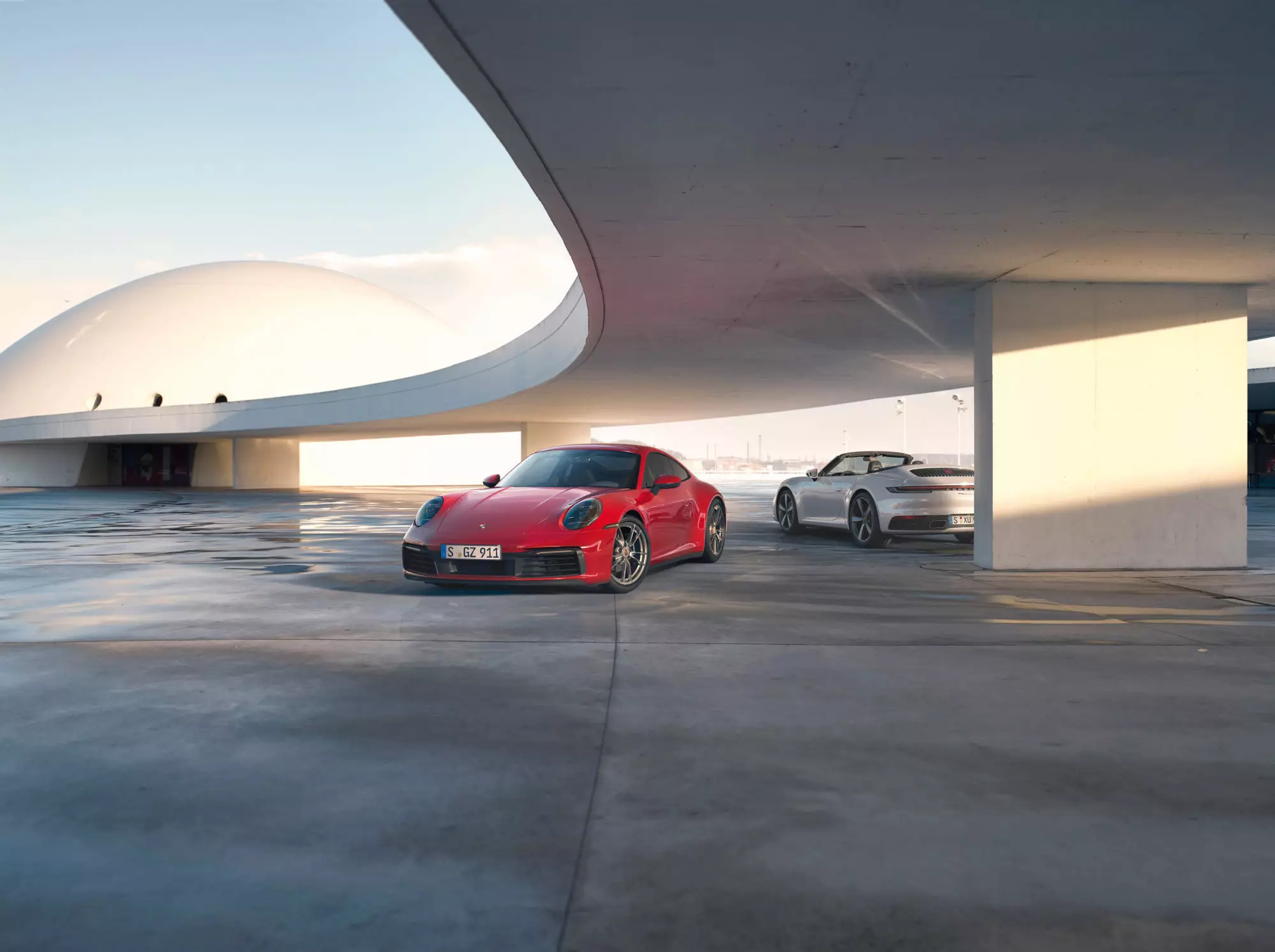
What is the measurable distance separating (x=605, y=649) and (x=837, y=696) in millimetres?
1558

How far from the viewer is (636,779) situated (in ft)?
10.7

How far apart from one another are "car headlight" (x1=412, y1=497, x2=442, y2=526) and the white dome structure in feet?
145

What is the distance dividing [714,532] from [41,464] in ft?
139

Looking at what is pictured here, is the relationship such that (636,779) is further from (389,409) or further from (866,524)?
(389,409)

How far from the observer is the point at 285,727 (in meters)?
3.88

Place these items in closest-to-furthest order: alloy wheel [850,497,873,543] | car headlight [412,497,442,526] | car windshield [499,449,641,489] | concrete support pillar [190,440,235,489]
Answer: car headlight [412,497,442,526] → car windshield [499,449,641,489] → alloy wheel [850,497,873,543] → concrete support pillar [190,440,235,489]

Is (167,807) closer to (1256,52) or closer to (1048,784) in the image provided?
(1048,784)

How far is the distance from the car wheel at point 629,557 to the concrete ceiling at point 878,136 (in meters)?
2.49

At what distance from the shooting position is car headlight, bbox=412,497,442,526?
26.7 ft

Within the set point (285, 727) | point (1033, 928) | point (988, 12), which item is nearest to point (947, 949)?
point (1033, 928)

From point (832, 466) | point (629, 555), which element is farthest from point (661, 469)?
point (832, 466)

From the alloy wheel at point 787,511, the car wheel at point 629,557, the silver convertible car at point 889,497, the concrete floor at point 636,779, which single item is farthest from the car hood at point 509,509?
the alloy wheel at point 787,511

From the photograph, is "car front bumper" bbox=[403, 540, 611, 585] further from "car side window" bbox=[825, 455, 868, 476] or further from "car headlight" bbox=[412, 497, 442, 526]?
"car side window" bbox=[825, 455, 868, 476]

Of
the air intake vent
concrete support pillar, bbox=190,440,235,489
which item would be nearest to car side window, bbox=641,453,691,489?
the air intake vent
